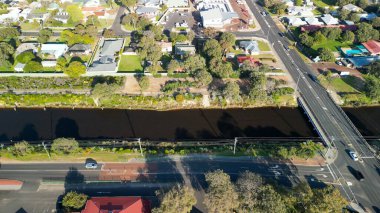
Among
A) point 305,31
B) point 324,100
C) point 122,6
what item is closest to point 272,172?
point 324,100

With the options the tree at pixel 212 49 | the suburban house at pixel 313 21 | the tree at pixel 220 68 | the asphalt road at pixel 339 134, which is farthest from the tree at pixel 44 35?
the suburban house at pixel 313 21

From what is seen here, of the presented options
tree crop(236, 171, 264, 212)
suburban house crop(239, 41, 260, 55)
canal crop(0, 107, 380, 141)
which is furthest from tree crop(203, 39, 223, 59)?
tree crop(236, 171, 264, 212)

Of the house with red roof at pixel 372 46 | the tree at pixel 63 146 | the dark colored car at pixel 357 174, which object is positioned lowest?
Result: the dark colored car at pixel 357 174

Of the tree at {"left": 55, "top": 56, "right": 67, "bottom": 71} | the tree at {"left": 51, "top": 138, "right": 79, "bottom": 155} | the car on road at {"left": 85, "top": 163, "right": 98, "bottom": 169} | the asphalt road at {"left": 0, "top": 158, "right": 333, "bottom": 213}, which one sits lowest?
the asphalt road at {"left": 0, "top": 158, "right": 333, "bottom": 213}

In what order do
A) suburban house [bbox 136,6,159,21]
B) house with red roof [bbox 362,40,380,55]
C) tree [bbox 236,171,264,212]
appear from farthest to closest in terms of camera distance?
suburban house [bbox 136,6,159,21] < house with red roof [bbox 362,40,380,55] < tree [bbox 236,171,264,212]

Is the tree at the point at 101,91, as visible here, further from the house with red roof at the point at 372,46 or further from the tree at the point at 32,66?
the house with red roof at the point at 372,46

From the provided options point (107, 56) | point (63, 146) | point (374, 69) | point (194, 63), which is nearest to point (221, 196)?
point (63, 146)

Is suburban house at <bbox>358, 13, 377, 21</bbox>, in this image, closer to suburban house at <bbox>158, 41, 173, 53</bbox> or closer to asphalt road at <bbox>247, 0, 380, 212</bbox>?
asphalt road at <bbox>247, 0, 380, 212</bbox>
